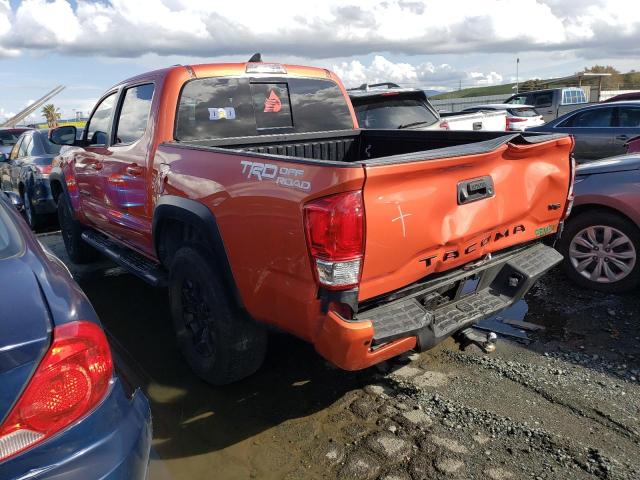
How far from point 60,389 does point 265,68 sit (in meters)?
3.31

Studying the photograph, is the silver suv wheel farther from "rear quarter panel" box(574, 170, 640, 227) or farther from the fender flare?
the fender flare

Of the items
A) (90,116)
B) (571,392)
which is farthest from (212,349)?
(90,116)

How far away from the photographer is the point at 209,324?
3.34 m

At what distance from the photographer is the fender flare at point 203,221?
9.97 ft

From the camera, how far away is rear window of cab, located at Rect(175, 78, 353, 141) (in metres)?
3.99

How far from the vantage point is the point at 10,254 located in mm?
2020

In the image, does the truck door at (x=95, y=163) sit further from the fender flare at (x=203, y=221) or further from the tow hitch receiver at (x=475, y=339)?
the tow hitch receiver at (x=475, y=339)

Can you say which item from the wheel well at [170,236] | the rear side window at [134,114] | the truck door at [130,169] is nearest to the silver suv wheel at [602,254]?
the wheel well at [170,236]

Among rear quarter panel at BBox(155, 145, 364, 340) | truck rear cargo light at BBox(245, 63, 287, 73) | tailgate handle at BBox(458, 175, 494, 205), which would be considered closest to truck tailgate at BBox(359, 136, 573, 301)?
tailgate handle at BBox(458, 175, 494, 205)

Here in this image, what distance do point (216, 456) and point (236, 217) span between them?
1290 millimetres

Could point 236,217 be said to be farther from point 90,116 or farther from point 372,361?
point 90,116

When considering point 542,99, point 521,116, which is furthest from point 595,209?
point 542,99

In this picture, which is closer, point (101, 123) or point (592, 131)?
point (101, 123)

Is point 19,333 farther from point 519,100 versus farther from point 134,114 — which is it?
point 519,100
